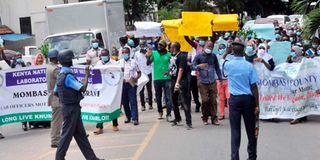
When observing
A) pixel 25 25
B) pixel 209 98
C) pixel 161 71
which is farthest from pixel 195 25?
pixel 25 25

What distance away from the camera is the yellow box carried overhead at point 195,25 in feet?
44.7

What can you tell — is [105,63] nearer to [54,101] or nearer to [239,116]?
[54,101]

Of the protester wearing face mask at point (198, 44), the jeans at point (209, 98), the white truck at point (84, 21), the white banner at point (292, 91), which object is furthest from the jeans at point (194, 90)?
the white truck at point (84, 21)

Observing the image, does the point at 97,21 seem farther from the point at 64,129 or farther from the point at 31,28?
the point at 31,28

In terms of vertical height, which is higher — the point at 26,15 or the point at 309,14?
the point at 26,15

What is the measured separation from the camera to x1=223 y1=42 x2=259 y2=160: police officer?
8.17 metres

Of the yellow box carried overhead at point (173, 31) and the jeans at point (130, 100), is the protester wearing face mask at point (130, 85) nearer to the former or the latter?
the jeans at point (130, 100)

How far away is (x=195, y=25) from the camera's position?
13.7 meters

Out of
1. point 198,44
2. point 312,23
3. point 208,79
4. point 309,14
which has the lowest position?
point 208,79

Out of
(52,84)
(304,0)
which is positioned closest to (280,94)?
(304,0)

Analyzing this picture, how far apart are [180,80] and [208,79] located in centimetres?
72

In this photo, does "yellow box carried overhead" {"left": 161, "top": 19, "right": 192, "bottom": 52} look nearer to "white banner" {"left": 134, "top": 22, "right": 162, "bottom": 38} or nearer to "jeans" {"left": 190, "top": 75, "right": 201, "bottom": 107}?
"jeans" {"left": 190, "top": 75, "right": 201, "bottom": 107}

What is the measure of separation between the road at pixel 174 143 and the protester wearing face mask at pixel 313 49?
151 centimetres

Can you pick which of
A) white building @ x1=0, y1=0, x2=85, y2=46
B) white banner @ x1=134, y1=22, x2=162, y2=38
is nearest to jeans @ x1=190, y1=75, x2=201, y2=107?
white banner @ x1=134, y1=22, x2=162, y2=38
